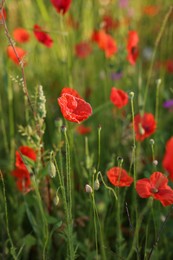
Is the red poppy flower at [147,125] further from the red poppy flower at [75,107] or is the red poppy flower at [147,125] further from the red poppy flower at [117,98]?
the red poppy flower at [75,107]

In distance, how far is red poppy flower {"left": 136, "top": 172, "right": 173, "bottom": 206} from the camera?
91cm

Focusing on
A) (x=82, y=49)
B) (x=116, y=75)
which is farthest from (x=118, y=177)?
(x=82, y=49)

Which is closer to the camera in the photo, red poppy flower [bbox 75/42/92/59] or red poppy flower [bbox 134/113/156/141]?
red poppy flower [bbox 134/113/156/141]

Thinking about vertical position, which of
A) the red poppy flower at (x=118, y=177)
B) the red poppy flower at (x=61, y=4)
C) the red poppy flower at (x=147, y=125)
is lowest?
the red poppy flower at (x=118, y=177)

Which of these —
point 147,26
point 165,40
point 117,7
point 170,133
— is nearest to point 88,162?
point 170,133

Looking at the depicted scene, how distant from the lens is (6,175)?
148 cm

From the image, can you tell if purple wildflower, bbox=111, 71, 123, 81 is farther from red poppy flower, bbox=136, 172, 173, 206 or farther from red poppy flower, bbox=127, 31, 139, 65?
red poppy flower, bbox=136, 172, 173, 206

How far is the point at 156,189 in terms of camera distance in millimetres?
945

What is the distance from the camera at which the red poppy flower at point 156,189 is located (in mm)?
912

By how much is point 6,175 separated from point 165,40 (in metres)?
1.01

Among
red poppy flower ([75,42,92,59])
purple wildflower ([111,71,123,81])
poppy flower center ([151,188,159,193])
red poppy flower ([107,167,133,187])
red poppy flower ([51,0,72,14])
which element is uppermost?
red poppy flower ([51,0,72,14])

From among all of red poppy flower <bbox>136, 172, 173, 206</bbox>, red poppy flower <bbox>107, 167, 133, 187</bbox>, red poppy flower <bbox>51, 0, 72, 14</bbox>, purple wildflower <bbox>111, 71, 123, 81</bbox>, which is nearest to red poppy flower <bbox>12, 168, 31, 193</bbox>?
red poppy flower <bbox>107, 167, 133, 187</bbox>

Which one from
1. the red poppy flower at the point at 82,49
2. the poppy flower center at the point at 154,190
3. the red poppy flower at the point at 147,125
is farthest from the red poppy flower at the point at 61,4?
the poppy flower center at the point at 154,190

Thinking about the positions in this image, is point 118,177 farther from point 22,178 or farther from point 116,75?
point 116,75
